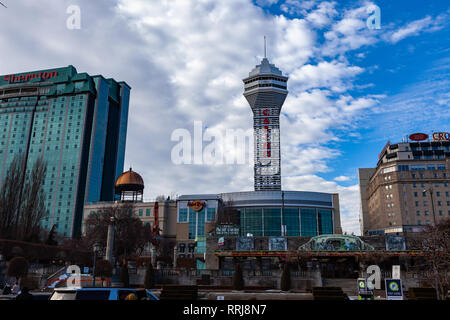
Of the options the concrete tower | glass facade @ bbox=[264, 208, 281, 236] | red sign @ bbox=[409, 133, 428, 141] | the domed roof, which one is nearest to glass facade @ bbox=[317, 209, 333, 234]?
glass facade @ bbox=[264, 208, 281, 236]

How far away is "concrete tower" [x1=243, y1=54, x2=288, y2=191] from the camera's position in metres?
193

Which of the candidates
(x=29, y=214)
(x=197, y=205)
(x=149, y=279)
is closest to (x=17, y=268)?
(x=149, y=279)

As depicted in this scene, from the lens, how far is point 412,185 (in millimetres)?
107000

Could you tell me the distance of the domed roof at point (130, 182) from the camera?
111m

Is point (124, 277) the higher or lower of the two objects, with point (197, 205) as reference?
lower

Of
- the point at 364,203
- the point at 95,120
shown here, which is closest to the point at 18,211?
the point at 95,120

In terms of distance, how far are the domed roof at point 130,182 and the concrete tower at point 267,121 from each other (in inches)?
3598

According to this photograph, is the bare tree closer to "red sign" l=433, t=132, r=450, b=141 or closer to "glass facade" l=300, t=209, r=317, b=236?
"glass facade" l=300, t=209, r=317, b=236

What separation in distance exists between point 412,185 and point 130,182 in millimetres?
84959

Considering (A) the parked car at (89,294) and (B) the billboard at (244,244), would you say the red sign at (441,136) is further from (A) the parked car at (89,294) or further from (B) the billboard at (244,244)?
(A) the parked car at (89,294)

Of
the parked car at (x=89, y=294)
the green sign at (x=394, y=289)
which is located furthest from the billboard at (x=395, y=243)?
the parked car at (x=89, y=294)

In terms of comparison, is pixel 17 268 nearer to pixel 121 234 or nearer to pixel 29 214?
pixel 29 214

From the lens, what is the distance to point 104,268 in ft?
137
